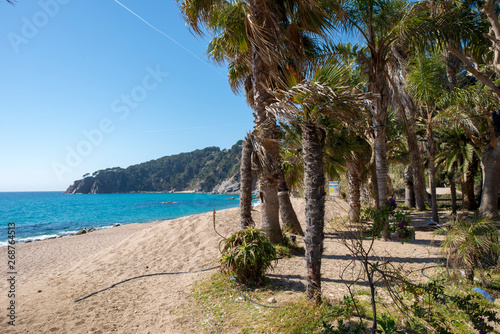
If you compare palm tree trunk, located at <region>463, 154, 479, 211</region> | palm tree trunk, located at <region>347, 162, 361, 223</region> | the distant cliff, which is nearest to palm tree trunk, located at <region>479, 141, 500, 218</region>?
palm tree trunk, located at <region>347, 162, 361, 223</region>

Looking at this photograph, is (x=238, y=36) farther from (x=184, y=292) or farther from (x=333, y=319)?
(x=333, y=319)

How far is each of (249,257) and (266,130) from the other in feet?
10.9

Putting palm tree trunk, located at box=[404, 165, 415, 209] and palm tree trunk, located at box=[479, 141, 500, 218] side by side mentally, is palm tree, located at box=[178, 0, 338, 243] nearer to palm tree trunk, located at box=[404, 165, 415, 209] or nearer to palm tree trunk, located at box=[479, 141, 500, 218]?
palm tree trunk, located at box=[479, 141, 500, 218]

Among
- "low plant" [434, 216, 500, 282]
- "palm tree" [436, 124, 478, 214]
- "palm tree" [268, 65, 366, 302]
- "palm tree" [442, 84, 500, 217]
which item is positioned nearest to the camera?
"palm tree" [268, 65, 366, 302]

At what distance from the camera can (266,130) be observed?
7004 millimetres

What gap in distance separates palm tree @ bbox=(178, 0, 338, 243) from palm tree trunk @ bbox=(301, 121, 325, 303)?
3.01m

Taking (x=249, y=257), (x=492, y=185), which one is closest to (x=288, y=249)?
(x=249, y=257)

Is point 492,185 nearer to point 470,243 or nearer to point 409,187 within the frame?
point 470,243

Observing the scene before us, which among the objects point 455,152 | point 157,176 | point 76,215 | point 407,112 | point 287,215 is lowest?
point 76,215

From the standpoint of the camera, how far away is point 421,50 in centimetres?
780

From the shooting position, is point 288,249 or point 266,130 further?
point 288,249

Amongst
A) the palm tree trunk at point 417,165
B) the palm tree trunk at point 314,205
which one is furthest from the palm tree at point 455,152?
the palm tree trunk at point 314,205

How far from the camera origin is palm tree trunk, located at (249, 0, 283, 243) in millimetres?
6887

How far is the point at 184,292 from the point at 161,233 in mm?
5496
